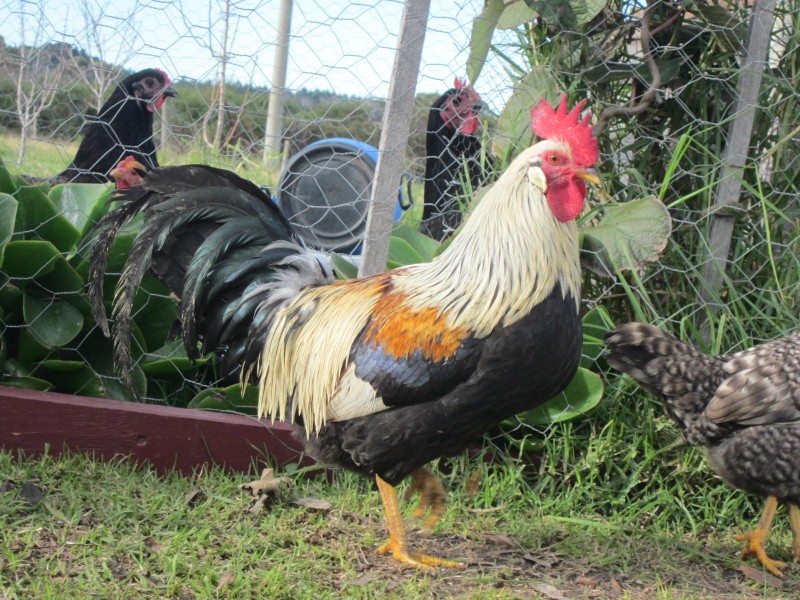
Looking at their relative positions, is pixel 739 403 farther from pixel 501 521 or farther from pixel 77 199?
pixel 77 199

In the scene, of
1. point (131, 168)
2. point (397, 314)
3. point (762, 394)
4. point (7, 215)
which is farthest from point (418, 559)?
point (131, 168)

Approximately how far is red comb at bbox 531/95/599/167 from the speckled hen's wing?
3.57 ft

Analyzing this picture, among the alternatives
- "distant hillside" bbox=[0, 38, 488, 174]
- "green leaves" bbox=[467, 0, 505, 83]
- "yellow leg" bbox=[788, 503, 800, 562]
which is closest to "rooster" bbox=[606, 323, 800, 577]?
"yellow leg" bbox=[788, 503, 800, 562]

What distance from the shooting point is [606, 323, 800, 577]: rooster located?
303cm

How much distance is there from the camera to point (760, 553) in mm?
3111

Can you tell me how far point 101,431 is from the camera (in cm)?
339

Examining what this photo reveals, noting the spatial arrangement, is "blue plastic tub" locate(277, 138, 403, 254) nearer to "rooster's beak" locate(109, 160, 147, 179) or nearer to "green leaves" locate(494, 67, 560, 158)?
"rooster's beak" locate(109, 160, 147, 179)

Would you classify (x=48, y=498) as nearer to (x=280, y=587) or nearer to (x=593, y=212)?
(x=280, y=587)

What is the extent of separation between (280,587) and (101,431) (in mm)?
1230

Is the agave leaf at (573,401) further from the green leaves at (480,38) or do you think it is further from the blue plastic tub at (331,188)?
the blue plastic tub at (331,188)

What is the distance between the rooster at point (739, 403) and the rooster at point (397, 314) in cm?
57

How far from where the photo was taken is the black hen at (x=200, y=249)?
307 centimetres

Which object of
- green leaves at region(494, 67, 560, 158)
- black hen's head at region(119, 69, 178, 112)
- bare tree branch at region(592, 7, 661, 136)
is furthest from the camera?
black hen's head at region(119, 69, 178, 112)

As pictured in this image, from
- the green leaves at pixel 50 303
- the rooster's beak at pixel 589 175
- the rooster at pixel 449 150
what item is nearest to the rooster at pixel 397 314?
the rooster's beak at pixel 589 175
